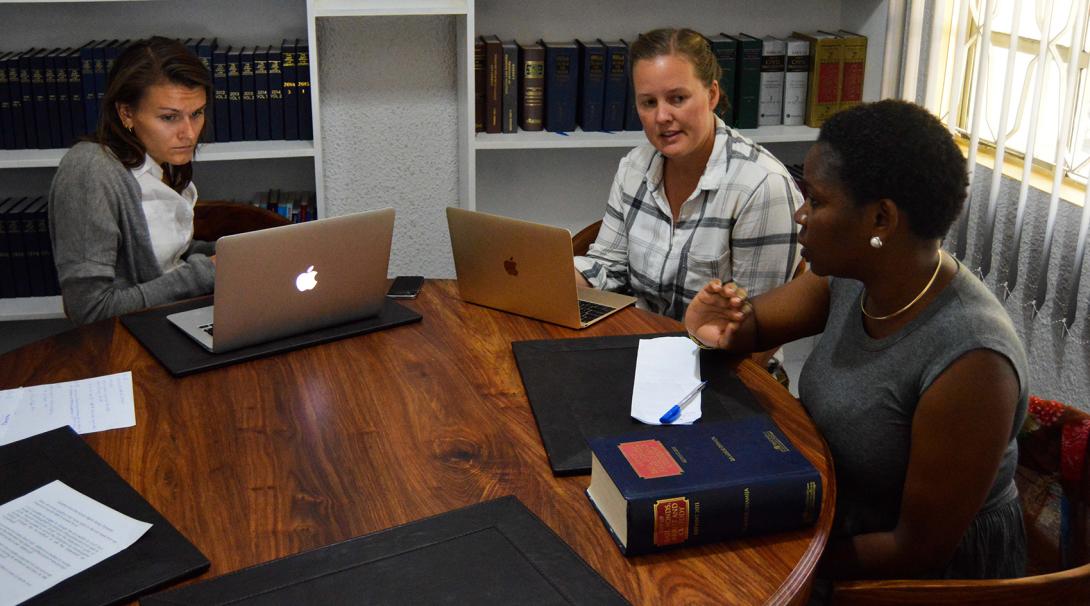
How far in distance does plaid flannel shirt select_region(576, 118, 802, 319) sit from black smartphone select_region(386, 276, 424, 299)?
42 centimetres

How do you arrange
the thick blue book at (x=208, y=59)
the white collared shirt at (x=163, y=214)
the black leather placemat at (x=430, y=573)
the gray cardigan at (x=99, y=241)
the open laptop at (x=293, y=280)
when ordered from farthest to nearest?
the thick blue book at (x=208, y=59), the white collared shirt at (x=163, y=214), the gray cardigan at (x=99, y=241), the open laptop at (x=293, y=280), the black leather placemat at (x=430, y=573)

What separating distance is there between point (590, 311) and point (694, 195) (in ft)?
1.39

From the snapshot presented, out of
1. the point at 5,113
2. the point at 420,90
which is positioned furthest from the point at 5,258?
the point at 420,90

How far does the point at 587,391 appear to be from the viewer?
1.68 m

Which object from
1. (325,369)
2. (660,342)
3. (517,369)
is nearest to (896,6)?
(660,342)

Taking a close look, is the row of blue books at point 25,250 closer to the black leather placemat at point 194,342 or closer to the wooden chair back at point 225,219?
the wooden chair back at point 225,219

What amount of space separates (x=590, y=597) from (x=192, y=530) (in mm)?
539

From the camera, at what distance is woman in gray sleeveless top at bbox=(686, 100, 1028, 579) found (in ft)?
4.50

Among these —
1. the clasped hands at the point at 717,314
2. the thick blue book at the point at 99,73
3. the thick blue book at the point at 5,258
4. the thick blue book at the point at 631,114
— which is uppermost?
the thick blue book at the point at 99,73

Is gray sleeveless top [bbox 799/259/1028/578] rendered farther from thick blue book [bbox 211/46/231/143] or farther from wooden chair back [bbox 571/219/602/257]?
thick blue book [bbox 211/46/231/143]

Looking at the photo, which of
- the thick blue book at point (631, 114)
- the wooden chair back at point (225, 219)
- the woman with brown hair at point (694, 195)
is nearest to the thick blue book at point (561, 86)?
the thick blue book at point (631, 114)

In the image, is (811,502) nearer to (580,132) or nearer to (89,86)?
(580,132)

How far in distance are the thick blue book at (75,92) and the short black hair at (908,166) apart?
226 centimetres

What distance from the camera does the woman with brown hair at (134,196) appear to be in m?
2.14
